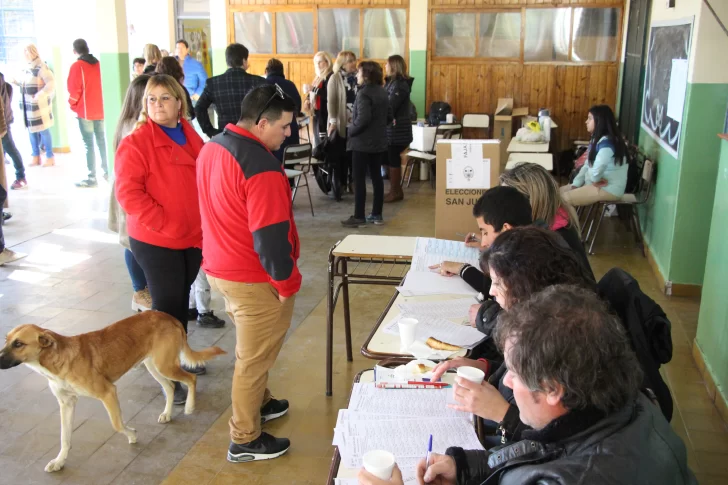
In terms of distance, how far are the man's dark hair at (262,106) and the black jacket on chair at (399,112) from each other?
17.1ft

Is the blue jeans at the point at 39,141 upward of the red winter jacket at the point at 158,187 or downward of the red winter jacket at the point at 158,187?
downward

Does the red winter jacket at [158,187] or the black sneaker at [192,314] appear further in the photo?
the black sneaker at [192,314]

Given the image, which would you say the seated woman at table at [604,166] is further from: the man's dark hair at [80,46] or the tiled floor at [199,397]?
the man's dark hair at [80,46]

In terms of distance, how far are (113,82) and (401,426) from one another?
7.47 meters

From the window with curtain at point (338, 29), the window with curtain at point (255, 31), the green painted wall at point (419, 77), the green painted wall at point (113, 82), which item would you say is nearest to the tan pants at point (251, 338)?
the green painted wall at point (113, 82)

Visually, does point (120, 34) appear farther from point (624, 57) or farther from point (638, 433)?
point (638, 433)

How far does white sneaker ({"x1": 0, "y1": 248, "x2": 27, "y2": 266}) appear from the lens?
553 cm

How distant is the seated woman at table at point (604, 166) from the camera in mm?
5734

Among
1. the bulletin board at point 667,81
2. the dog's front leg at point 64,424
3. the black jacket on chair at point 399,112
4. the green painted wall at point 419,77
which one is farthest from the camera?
the green painted wall at point 419,77

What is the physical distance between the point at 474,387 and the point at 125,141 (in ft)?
6.68

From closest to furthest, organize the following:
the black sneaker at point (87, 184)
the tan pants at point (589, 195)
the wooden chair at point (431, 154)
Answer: the tan pants at point (589, 195), the black sneaker at point (87, 184), the wooden chair at point (431, 154)

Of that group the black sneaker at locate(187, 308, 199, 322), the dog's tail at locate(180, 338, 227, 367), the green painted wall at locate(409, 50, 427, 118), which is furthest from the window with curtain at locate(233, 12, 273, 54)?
the dog's tail at locate(180, 338, 227, 367)

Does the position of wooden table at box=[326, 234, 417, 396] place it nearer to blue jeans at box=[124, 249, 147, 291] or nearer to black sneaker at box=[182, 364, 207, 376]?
black sneaker at box=[182, 364, 207, 376]

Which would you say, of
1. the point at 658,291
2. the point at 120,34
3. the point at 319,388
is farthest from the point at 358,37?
the point at 319,388
